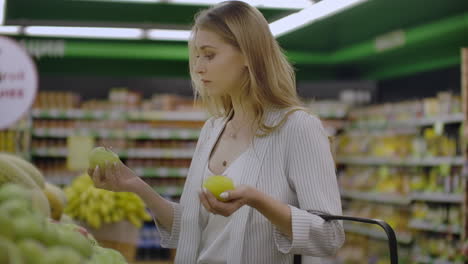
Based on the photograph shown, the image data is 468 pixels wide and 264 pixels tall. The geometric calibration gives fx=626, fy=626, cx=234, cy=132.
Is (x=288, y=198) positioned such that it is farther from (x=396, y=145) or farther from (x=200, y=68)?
(x=396, y=145)

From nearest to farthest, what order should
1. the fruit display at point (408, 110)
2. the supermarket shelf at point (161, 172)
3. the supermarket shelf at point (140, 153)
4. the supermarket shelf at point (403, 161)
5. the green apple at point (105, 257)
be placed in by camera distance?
the green apple at point (105, 257) → the supermarket shelf at point (403, 161) → the fruit display at point (408, 110) → the supermarket shelf at point (140, 153) → the supermarket shelf at point (161, 172)

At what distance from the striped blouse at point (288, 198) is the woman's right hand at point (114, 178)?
0.63 ft

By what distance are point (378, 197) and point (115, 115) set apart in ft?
11.9

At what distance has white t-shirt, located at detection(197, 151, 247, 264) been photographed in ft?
5.48

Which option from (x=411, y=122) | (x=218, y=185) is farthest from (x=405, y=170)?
(x=218, y=185)

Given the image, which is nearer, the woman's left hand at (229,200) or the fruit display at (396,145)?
the woman's left hand at (229,200)

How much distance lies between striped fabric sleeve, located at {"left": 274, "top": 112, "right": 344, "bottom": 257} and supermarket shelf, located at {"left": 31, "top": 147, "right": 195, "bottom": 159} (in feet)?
22.7

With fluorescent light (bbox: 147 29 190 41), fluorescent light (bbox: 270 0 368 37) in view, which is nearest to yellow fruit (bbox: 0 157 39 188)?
fluorescent light (bbox: 270 0 368 37)

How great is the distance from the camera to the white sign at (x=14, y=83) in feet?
14.3

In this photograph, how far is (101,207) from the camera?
309cm

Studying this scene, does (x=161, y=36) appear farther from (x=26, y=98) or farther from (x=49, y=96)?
(x=26, y=98)

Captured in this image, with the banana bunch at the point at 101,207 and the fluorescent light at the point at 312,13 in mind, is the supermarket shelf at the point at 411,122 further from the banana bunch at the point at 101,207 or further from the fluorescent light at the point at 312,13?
the banana bunch at the point at 101,207

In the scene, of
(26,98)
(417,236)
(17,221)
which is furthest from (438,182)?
(17,221)

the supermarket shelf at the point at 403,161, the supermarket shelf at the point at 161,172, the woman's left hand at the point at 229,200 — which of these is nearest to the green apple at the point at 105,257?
the woman's left hand at the point at 229,200
